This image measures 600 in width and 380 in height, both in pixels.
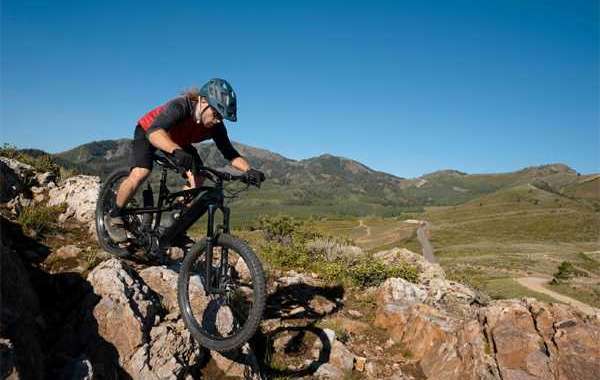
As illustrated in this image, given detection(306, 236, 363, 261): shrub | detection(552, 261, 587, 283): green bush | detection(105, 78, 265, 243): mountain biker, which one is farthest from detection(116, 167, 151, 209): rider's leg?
detection(552, 261, 587, 283): green bush

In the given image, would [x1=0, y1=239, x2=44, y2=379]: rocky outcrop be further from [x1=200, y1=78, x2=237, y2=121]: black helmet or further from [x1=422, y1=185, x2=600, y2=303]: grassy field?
[x1=422, y1=185, x2=600, y2=303]: grassy field

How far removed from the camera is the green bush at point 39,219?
899cm

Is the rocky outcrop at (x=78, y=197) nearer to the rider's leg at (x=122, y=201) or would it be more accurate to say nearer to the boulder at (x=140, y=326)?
the rider's leg at (x=122, y=201)

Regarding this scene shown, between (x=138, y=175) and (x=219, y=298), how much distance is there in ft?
8.45

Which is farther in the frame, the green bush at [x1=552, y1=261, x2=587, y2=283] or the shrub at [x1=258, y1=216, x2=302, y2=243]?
the green bush at [x1=552, y1=261, x2=587, y2=283]

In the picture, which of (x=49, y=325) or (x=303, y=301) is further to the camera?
(x=303, y=301)

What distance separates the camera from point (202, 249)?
22.9ft

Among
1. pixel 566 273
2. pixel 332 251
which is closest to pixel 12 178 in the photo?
pixel 332 251

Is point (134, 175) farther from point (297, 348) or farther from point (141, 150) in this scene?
point (297, 348)

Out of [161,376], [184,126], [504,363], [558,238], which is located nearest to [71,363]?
[161,376]

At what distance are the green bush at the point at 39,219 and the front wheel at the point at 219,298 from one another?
3722mm

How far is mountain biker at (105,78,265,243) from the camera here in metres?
6.73

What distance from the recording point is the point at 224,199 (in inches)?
275

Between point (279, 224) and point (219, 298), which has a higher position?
point (279, 224)
